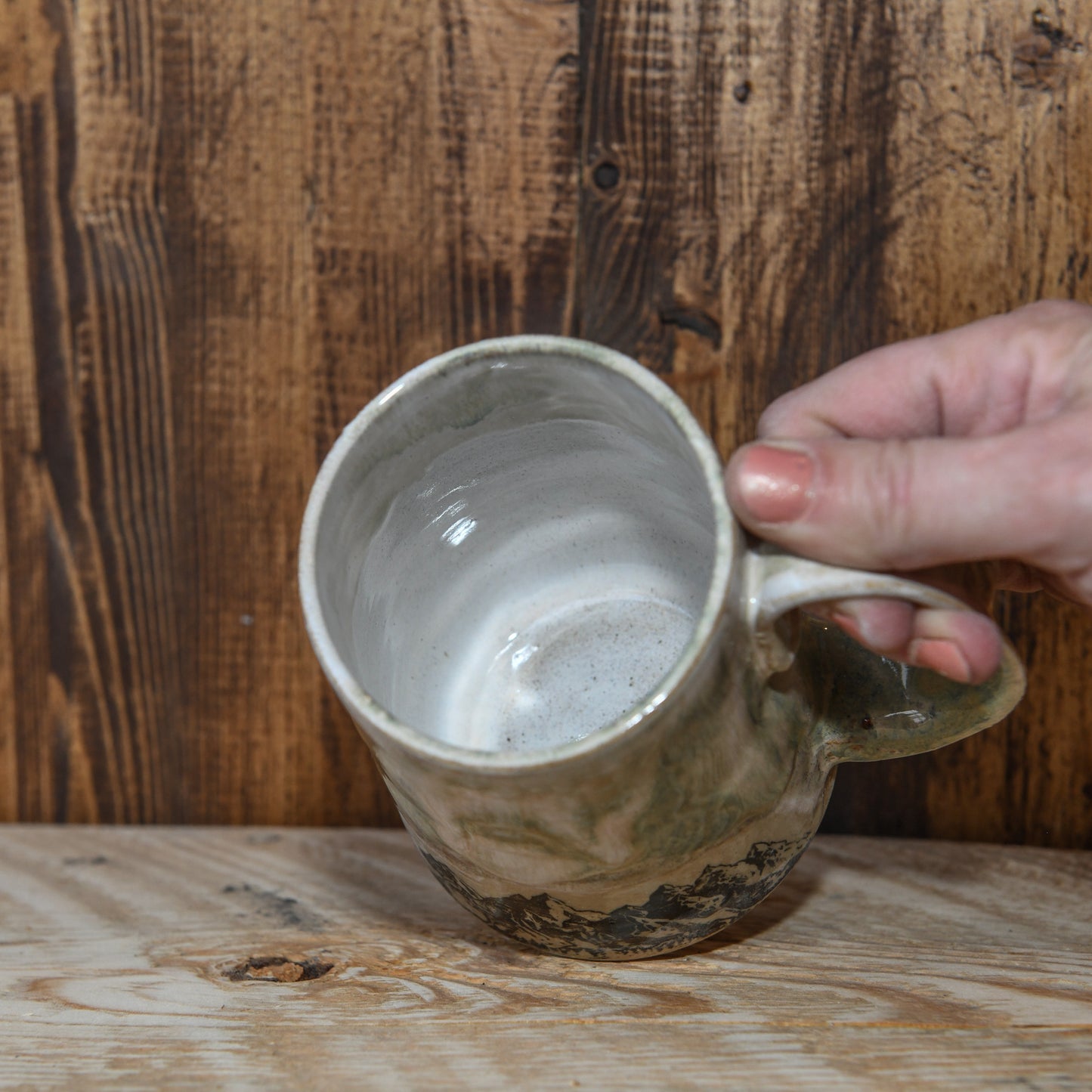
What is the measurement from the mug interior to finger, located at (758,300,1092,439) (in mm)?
95

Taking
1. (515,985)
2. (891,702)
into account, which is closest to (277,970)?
(515,985)

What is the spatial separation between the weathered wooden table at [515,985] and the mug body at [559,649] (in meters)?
0.05

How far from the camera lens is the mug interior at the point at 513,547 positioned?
638 mm

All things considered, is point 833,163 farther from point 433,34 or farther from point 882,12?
point 433,34

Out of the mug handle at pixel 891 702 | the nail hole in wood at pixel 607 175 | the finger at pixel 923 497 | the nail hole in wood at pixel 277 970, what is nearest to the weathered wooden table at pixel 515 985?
the nail hole in wood at pixel 277 970

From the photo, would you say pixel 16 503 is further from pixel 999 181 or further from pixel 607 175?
pixel 999 181

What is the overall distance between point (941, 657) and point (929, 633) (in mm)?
15

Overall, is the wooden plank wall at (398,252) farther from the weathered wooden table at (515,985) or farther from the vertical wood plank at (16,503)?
the weathered wooden table at (515,985)

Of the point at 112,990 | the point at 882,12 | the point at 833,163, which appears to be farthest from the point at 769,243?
the point at 112,990

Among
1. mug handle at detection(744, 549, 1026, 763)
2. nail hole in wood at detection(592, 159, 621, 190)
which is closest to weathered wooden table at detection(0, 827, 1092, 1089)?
mug handle at detection(744, 549, 1026, 763)

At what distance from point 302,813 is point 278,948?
1.03 feet

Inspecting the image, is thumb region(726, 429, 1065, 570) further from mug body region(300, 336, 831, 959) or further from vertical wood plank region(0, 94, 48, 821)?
vertical wood plank region(0, 94, 48, 821)

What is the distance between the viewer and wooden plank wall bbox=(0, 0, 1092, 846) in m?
0.87

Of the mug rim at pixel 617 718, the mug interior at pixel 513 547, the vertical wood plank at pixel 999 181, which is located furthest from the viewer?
the vertical wood plank at pixel 999 181
